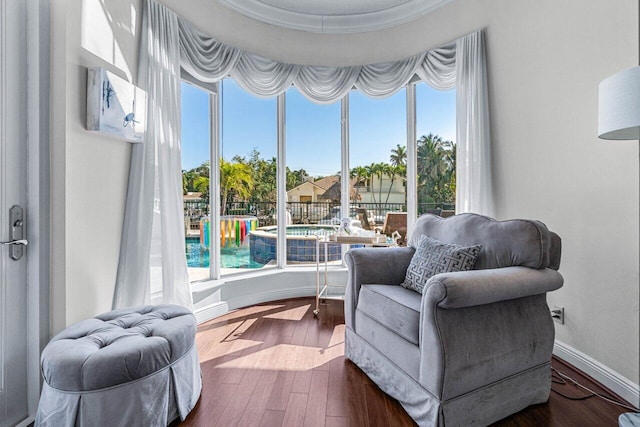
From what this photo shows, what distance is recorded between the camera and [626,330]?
1874 millimetres

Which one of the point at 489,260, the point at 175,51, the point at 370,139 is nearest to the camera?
the point at 489,260

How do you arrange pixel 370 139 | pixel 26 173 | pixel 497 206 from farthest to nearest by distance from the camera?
pixel 370 139
pixel 497 206
pixel 26 173

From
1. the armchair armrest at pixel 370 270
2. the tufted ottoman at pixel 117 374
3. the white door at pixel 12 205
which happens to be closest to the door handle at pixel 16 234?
the white door at pixel 12 205

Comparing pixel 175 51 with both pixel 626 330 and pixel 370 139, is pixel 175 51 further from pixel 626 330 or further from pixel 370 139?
Result: pixel 626 330

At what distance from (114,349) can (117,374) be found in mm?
101

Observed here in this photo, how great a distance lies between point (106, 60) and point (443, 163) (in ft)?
9.64

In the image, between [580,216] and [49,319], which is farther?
[580,216]

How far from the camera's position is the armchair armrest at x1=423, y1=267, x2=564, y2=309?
1.46 m

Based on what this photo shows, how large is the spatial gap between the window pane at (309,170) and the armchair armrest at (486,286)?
7.81 ft

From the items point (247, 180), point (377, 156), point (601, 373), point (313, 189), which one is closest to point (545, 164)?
point (601, 373)

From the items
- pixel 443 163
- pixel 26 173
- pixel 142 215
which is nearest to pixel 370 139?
pixel 443 163

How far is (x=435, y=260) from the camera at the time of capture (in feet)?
6.62

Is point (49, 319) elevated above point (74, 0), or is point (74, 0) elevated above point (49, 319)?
point (74, 0)

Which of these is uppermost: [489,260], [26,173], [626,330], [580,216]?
[26,173]
